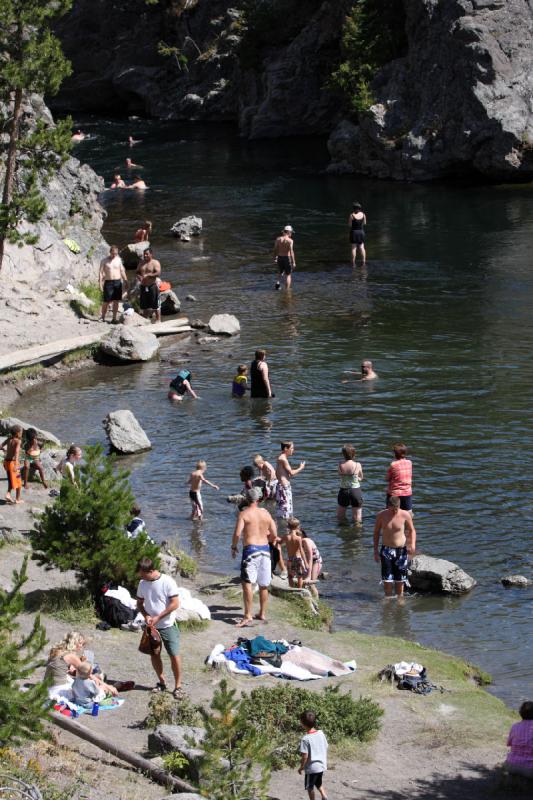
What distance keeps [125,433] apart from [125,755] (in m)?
13.8

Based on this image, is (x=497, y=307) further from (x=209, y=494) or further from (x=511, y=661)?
(x=511, y=661)

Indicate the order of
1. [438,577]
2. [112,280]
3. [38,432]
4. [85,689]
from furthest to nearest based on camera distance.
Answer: [112,280]
[38,432]
[438,577]
[85,689]

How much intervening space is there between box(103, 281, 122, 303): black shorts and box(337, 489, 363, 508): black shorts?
14218mm

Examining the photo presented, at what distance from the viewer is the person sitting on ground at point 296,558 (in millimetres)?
19516

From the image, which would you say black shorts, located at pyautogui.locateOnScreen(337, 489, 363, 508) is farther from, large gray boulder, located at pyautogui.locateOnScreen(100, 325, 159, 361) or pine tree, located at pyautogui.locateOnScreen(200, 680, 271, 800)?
large gray boulder, located at pyautogui.locateOnScreen(100, 325, 159, 361)

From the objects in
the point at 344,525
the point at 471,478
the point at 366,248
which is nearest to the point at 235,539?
the point at 344,525

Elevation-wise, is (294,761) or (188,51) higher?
(188,51)

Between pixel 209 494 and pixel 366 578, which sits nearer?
pixel 366 578

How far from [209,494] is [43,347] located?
31.9 feet

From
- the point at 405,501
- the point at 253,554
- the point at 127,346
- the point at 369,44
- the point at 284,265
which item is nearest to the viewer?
the point at 253,554

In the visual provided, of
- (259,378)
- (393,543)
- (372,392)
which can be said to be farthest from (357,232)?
(393,543)

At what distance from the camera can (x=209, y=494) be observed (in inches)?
941

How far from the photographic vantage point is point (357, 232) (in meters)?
40.8

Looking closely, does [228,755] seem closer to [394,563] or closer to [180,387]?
[394,563]
